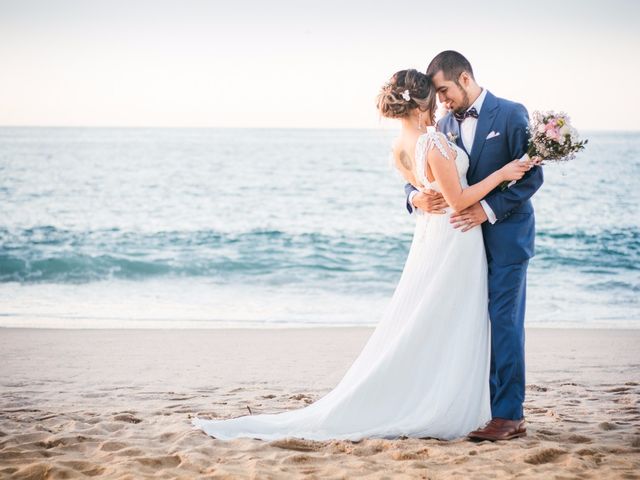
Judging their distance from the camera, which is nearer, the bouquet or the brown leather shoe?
the bouquet

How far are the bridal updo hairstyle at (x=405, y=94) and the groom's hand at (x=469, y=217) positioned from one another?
22.7 inches

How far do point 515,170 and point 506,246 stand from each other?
41 cm

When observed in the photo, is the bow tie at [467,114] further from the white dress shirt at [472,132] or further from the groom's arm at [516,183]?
the groom's arm at [516,183]

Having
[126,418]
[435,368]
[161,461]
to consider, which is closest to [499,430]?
[435,368]

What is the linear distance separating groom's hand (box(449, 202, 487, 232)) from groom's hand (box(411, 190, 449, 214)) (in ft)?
0.29

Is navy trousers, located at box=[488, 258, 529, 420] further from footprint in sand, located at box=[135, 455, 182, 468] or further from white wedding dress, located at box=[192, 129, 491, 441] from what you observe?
A: footprint in sand, located at box=[135, 455, 182, 468]

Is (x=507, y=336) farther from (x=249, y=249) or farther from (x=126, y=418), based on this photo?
(x=249, y=249)

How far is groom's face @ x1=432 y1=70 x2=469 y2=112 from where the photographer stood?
4.16 metres

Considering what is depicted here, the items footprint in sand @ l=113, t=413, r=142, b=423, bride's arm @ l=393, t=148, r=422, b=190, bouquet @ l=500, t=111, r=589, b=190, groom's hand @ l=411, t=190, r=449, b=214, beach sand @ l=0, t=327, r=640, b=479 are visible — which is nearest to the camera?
beach sand @ l=0, t=327, r=640, b=479

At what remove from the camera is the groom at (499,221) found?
4090mm

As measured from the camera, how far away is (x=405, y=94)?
13.4ft

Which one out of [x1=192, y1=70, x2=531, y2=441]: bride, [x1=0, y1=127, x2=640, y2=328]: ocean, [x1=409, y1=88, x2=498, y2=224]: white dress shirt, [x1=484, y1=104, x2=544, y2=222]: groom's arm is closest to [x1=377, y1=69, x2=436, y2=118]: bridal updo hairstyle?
[x1=192, y1=70, x2=531, y2=441]: bride

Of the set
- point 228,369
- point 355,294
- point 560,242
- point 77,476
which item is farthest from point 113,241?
point 77,476

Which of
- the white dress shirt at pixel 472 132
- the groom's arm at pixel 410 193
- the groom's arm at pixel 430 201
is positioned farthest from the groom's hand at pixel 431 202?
the white dress shirt at pixel 472 132
